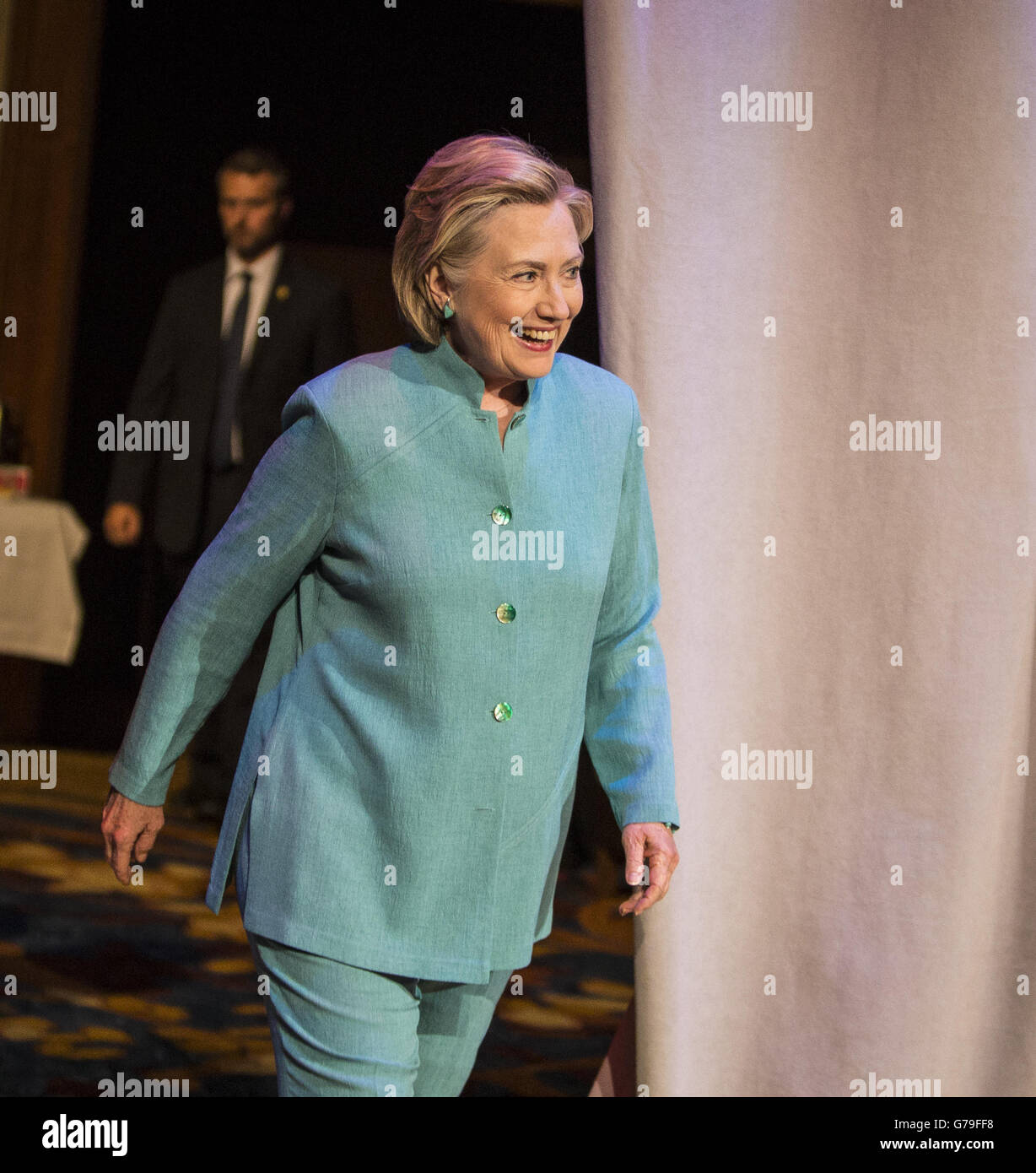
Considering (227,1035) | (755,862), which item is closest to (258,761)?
(755,862)

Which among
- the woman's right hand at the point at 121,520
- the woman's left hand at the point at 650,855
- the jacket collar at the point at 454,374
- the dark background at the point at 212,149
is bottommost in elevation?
the woman's left hand at the point at 650,855

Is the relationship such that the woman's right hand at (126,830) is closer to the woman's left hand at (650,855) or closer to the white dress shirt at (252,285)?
the woman's left hand at (650,855)

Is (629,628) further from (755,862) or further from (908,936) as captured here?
(908,936)

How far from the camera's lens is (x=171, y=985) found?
4113 millimetres

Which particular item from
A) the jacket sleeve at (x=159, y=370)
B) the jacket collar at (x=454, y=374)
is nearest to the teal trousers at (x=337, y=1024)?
the jacket collar at (x=454, y=374)

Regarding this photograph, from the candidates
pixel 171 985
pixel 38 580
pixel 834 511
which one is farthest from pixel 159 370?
Result: pixel 834 511

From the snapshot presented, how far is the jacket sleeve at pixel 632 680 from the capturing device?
7.20 feet

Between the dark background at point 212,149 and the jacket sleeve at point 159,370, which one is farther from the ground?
the dark background at point 212,149

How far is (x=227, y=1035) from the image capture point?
12.2 ft

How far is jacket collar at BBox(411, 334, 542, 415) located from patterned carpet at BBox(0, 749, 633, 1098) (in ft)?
6.61

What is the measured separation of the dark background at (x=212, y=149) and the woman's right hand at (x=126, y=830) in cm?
542

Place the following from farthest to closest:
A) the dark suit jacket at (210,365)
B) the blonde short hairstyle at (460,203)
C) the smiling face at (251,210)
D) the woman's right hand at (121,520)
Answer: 1. the woman's right hand at (121,520)
2. the smiling face at (251,210)
3. the dark suit jacket at (210,365)
4. the blonde short hairstyle at (460,203)

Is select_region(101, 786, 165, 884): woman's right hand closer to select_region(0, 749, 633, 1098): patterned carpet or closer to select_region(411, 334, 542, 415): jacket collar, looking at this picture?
select_region(411, 334, 542, 415): jacket collar

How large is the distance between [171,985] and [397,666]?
2.51 meters
